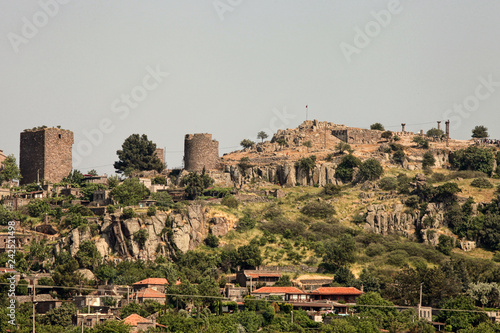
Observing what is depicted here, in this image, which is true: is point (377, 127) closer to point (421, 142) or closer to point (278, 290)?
point (421, 142)

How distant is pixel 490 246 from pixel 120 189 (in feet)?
121

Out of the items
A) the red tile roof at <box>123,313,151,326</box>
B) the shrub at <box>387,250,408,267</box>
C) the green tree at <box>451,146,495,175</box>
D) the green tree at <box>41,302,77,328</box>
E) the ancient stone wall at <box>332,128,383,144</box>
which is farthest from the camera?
the ancient stone wall at <box>332,128,383,144</box>

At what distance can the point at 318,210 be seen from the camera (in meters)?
101

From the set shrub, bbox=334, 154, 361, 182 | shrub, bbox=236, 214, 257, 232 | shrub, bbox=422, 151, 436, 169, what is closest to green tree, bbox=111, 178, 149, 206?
shrub, bbox=236, 214, 257, 232

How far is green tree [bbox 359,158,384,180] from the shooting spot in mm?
109312

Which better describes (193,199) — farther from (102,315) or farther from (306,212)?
(102,315)

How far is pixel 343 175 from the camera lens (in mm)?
110938

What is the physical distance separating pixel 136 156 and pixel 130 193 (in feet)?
52.4

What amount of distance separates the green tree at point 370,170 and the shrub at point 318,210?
931 cm

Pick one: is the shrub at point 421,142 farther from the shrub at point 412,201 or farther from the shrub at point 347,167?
the shrub at point 412,201

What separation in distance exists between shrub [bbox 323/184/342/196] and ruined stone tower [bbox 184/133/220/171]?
13873mm

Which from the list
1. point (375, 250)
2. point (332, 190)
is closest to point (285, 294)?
point (375, 250)

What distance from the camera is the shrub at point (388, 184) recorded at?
106m

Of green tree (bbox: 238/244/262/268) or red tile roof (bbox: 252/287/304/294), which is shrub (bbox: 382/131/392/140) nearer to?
green tree (bbox: 238/244/262/268)
